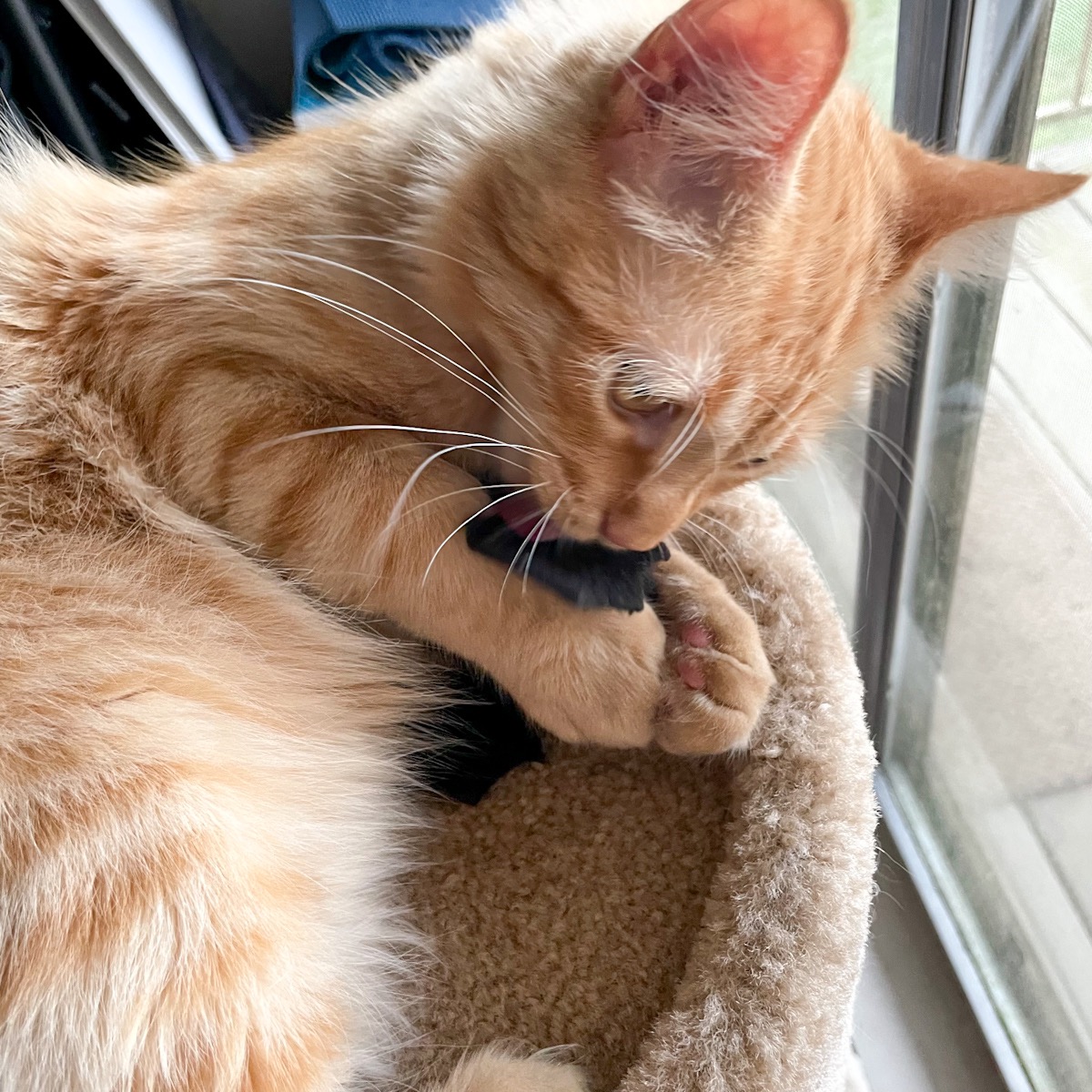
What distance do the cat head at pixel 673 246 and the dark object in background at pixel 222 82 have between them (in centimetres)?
103

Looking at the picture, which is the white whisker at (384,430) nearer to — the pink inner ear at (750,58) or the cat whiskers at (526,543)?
the cat whiskers at (526,543)

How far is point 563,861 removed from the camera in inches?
42.1

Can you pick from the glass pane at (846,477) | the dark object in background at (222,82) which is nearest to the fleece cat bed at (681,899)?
the glass pane at (846,477)

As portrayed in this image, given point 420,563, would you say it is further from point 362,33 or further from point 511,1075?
point 362,33

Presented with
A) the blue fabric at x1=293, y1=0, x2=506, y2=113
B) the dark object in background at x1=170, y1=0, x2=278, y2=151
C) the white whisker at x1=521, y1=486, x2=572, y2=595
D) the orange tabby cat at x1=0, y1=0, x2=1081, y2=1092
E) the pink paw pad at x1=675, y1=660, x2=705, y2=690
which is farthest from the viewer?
the dark object in background at x1=170, y1=0, x2=278, y2=151

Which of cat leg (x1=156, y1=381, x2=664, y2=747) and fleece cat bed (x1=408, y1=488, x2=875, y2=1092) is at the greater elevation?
cat leg (x1=156, y1=381, x2=664, y2=747)

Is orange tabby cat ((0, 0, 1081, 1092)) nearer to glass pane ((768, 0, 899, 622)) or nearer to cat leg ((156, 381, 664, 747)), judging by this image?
cat leg ((156, 381, 664, 747))

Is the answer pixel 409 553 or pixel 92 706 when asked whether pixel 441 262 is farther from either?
pixel 92 706

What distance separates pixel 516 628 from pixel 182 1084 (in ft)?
1.55

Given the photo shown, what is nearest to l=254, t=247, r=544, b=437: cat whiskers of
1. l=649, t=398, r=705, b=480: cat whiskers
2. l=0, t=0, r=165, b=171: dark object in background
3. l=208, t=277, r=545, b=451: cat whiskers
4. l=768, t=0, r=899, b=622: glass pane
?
l=208, t=277, r=545, b=451: cat whiskers

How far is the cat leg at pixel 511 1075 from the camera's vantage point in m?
0.91

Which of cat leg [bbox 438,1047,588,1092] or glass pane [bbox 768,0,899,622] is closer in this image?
cat leg [bbox 438,1047,588,1092]

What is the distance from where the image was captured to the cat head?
73 centimetres

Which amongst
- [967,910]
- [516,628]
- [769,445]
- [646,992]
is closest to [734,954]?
[646,992]
